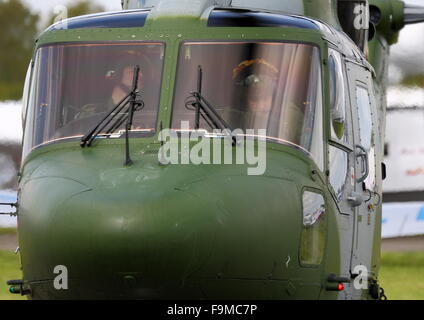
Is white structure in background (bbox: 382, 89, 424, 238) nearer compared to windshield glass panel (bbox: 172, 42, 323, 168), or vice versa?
windshield glass panel (bbox: 172, 42, 323, 168)

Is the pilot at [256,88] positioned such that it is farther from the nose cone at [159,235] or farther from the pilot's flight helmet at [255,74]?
the nose cone at [159,235]

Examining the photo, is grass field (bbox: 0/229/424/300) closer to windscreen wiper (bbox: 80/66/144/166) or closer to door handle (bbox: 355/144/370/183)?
door handle (bbox: 355/144/370/183)

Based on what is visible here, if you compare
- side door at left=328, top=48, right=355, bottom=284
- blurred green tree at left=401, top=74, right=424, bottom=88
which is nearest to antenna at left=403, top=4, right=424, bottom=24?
side door at left=328, top=48, right=355, bottom=284

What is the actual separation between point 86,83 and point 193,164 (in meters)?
1.24

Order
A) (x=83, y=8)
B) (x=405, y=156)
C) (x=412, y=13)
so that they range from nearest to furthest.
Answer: (x=412, y=13), (x=83, y=8), (x=405, y=156)

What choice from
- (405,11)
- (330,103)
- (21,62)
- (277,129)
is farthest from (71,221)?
(21,62)

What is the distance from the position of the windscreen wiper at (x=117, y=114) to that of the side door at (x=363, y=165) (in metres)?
1.63

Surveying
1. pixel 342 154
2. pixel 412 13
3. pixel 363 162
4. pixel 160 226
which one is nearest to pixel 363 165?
pixel 363 162

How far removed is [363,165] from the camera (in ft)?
28.9

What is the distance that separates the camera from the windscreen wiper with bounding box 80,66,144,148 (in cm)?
775

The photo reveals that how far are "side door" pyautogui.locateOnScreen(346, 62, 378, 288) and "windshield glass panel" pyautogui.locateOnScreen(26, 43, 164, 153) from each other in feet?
5.12

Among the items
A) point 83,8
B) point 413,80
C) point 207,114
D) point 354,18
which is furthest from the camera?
point 83,8

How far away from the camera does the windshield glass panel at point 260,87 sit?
7863 mm

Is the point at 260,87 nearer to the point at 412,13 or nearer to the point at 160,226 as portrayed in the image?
the point at 160,226
